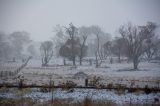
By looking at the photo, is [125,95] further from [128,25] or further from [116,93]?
[128,25]

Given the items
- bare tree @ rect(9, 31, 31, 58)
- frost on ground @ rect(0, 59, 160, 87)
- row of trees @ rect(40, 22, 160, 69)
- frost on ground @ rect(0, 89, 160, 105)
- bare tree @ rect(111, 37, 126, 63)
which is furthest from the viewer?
bare tree @ rect(9, 31, 31, 58)

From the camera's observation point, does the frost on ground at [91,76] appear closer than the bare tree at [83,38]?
Yes

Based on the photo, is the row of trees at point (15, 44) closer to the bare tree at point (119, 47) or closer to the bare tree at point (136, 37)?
the bare tree at point (119, 47)

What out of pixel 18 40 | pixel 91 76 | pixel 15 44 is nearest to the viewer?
pixel 91 76

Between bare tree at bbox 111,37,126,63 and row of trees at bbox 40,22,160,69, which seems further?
bare tree at bbox 111,37,126,63

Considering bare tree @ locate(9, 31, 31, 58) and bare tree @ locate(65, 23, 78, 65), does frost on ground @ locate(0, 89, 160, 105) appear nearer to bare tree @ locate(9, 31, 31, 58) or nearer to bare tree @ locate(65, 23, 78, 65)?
bare tree @ locate(65, 23, 78, 65)

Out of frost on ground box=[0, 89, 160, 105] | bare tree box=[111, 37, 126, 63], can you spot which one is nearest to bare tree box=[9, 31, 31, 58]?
bare tree box=[111, 37, 126, 63]

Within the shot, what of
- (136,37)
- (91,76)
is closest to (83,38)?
(136,37)

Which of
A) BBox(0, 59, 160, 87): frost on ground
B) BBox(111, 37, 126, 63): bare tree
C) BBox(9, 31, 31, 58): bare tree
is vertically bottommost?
BBox(0, 59, 160, 87): frost on ground

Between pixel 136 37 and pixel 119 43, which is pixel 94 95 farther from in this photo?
pixel 119 43

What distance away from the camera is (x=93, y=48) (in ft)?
314

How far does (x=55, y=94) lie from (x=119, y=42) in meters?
54.6

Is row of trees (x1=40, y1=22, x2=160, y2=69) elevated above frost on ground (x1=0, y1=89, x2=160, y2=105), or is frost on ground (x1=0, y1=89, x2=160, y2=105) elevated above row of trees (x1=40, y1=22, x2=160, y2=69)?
row of trees (x1=40, y1=22, x2=160, y2=69)

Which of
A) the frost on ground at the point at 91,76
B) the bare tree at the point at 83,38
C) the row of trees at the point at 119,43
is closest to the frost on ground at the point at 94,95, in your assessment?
the frost on ground at the point at 91,76
